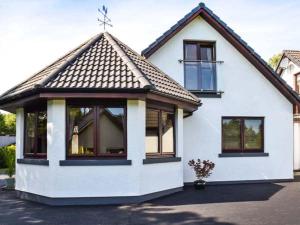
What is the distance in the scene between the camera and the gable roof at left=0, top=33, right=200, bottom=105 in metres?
10.5

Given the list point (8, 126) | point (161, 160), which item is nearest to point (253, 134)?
point (161, 160)

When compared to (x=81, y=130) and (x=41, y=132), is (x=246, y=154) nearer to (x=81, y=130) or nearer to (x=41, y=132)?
(x=81, y=130)

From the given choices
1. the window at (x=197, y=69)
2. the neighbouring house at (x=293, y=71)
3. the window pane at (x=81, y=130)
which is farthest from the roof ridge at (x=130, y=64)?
the neighbouring house at (x=293, y=71)

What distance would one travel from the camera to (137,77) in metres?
11.0

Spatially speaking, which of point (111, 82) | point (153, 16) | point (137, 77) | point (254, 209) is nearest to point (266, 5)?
point (153, 16)

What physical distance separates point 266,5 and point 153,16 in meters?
3.63

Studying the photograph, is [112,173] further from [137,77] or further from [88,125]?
[137,77]

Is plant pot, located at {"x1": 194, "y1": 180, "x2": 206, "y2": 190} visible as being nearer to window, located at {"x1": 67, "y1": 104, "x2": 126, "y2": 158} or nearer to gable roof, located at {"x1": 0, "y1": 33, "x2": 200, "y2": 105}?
gable roof, located at {"x1": 0, "y1": 33, "x2": 200, "y2": 105}

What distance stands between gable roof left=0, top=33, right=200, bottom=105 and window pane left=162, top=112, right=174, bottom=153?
847 millimetres

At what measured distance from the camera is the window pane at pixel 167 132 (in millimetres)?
12312

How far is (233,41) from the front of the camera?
51.6 ft

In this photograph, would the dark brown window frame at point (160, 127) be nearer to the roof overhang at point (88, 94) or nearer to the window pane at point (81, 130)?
the roof overhang at point (88, 94)

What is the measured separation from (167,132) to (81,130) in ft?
9.85

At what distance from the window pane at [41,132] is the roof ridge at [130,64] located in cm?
300
